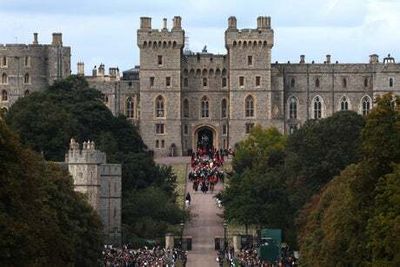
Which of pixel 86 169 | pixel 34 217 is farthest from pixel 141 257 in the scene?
pixel 34 217

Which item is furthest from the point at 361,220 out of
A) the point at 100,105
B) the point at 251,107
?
the point at 251,107

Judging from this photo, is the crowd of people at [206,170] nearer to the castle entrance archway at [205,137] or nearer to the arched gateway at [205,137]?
the arched gateway at [205,137]

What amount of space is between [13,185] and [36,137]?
5079 centimetres

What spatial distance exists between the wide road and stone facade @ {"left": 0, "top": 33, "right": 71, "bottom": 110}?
30.4m

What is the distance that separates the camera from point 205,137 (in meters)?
150

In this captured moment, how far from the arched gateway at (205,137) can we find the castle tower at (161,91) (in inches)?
87.4

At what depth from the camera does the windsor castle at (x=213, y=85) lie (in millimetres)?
146750

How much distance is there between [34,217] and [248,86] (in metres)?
89.7


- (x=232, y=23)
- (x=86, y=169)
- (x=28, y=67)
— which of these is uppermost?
(x=232, y=23)

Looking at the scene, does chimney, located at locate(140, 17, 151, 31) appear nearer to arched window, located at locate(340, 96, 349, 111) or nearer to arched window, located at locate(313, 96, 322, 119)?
arched window, located at locate(313, 96, 322, 119)

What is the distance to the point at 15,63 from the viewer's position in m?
151

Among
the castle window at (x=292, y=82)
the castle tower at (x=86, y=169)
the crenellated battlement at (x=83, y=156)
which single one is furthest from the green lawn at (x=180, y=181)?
the crenellated battlement at (x=83, y=156)

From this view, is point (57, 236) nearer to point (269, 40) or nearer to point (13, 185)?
point (13, 185)

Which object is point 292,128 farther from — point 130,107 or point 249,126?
point 130,107
